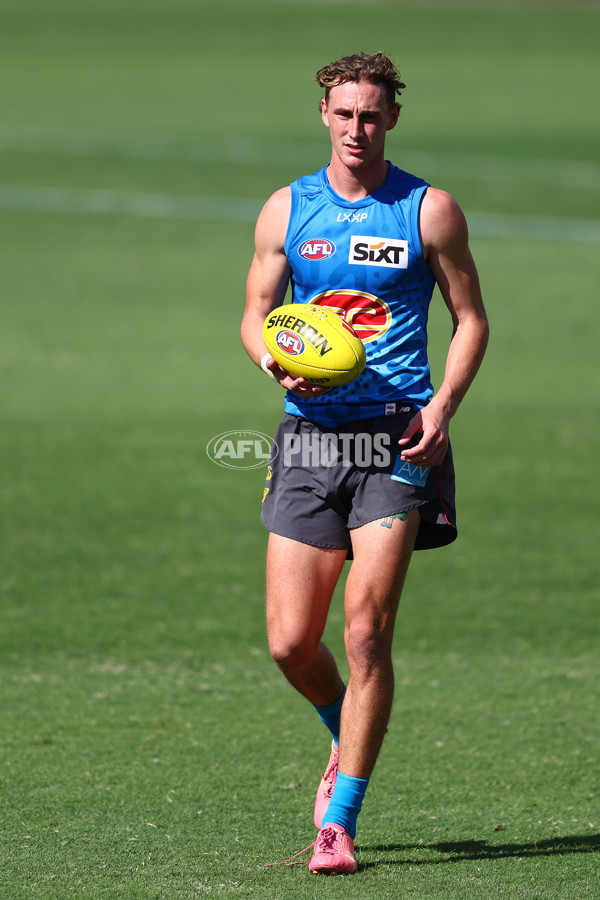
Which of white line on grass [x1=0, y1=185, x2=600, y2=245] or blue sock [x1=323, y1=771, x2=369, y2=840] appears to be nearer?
blue sock [x1=323, y1=771, x2=369, y2=840]

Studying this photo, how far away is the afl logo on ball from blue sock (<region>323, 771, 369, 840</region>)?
5.26 ft

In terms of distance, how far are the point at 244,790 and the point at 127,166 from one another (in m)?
21.3

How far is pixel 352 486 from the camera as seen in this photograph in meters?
5.05

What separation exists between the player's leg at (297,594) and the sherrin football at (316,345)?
26.8 inches

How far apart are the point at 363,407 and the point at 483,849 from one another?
1781mm

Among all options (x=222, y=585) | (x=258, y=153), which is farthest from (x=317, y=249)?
(x=258, y=153)

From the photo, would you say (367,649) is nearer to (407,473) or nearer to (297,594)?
(297,594)

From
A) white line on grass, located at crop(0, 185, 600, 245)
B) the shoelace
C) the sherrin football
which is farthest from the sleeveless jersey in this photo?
white line on grass, located at crop(0, 185, 600, 245)

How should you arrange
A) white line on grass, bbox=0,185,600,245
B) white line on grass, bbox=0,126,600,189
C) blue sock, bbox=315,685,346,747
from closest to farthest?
blue sock, bbox=315,685,346,747
white line on grass, bbox=0,185,600,245
white line on grass, bbox=0,126,600,189

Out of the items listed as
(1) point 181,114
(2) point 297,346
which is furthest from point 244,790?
(1) point 181,114

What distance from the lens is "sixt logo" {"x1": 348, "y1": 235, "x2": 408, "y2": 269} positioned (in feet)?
16.1

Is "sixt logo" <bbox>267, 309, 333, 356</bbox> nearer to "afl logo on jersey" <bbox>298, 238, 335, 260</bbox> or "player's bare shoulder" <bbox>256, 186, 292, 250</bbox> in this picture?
"afl logo on jersey" <bbox>298, 238, 335, 260</bbox>

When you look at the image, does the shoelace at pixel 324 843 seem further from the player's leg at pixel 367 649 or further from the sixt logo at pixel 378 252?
the sixt logo at pixel 378 252

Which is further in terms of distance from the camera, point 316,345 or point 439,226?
point 439,226
